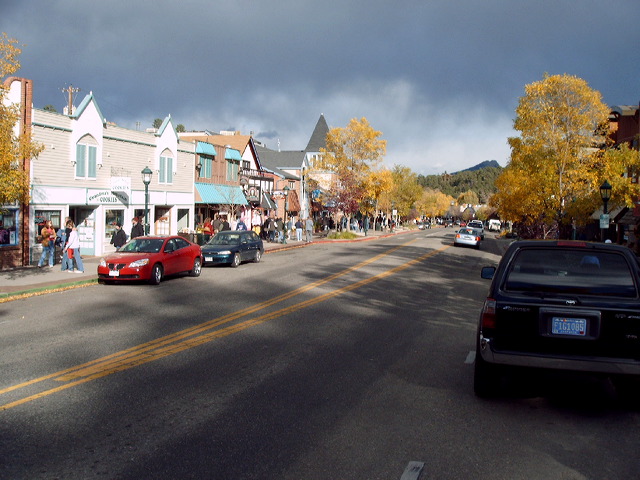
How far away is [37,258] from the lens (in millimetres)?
23297

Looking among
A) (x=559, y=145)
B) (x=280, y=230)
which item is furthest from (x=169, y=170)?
(x=559, y=145)

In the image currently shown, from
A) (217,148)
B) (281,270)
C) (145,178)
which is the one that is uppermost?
(217,148)

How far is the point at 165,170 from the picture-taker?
34.1 m

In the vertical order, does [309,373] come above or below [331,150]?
below

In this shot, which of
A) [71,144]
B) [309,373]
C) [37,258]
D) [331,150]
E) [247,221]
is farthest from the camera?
[331,150]

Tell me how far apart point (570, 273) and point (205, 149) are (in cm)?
3414

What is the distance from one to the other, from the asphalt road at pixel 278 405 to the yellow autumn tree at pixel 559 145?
19.5m

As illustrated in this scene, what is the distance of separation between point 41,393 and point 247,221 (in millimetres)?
41357

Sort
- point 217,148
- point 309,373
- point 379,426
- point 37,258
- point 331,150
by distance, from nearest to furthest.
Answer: point 379,426 → point 309,373 → point 37,258 → point 217,148 → point 331,150

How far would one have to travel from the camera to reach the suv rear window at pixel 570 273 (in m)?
6.09

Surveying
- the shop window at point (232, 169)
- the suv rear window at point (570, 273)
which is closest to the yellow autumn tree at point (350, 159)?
the shop window at point (232, 169)

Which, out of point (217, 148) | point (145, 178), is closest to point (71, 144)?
point (145, 178)

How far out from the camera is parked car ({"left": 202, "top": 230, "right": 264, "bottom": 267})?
22.7 metres

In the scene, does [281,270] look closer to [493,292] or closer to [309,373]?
[309,373]
